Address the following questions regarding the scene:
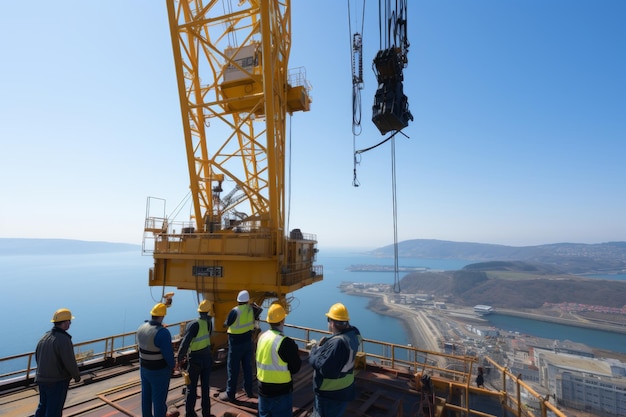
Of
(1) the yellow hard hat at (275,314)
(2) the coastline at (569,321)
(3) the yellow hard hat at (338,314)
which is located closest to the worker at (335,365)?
(3) the yellow hard hat at (338,314)

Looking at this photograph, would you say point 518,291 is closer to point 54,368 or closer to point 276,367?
point 276,367

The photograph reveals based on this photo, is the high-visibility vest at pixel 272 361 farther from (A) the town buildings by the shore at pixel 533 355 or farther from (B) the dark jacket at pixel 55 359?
(A) the town buildings by the shore at pixel 533 355

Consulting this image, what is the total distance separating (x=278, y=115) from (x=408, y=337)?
66.0 metres

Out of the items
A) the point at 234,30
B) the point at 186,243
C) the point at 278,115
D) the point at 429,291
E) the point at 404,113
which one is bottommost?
the point at 429,291

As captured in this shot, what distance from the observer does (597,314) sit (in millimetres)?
86750

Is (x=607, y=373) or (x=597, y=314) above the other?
(x=607, y=373)

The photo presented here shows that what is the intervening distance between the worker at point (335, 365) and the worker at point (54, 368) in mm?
3599

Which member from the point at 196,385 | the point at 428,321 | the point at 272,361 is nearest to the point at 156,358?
the point at 196,385

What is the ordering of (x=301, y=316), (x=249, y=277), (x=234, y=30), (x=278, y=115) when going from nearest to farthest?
→ 1. (x=249, y=277)
2. (x=278, y=115)
3. (x=234, y=30)
4. (x=301, y=316)

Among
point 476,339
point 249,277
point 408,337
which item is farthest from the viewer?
point 408,337

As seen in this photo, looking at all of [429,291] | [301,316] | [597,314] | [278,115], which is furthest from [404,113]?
[429,291]

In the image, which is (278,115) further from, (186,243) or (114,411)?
(114,411)

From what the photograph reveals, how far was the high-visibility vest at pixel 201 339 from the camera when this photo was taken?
5.22 m

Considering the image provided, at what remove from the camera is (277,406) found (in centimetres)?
381
